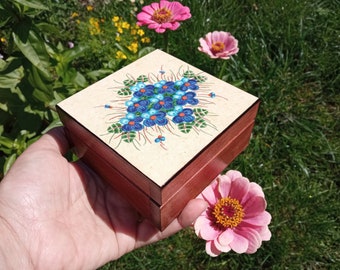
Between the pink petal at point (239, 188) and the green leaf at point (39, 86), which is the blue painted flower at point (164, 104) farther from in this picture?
the green leaf at point (39, 86)

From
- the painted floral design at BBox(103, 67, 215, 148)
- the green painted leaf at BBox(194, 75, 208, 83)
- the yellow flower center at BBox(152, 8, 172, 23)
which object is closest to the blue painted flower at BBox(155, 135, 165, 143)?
the painted floral design at BBox(103, 67, 215, 148)

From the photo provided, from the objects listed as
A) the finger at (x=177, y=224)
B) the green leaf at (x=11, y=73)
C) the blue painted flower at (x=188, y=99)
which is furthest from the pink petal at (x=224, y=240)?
the green leaf at (x=11, y=73)

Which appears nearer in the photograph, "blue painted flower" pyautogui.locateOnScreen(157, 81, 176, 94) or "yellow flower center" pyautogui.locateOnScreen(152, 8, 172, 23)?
"blue painted flower" pyautogui.locateOnScreen(157, 81, 176, 94)

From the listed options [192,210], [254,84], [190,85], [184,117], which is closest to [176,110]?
[184,117]

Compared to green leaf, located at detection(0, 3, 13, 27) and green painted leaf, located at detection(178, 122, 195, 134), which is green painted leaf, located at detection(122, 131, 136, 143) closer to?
green painted leaf, located at detection(178, 122, 195, 134)

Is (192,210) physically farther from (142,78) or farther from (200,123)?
(142,78)

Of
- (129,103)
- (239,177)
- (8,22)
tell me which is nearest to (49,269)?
(129,103)

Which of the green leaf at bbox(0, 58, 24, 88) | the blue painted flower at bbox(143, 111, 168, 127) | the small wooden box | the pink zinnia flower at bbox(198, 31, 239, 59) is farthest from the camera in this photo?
the pink zinnia flower at bbox(198, 31, 239, 59)

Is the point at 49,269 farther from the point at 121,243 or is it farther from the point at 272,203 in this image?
the point at 272,203
